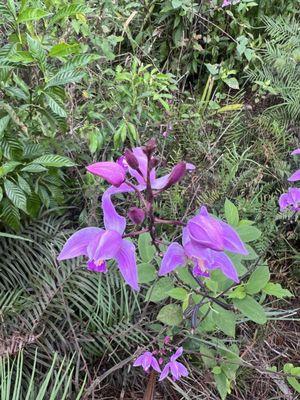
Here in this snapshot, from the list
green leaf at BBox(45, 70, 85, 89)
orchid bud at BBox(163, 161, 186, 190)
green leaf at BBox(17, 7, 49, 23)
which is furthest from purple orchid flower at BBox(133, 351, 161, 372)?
green leaf at BBox(17, 7, 49, 23)

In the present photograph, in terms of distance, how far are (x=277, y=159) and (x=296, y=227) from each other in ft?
1.07

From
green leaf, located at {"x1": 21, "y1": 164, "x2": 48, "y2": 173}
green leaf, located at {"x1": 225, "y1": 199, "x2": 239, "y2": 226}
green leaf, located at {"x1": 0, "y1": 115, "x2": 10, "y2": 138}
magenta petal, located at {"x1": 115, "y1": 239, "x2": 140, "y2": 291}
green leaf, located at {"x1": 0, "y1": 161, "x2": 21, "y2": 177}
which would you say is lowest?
green leaf, located at {"x1": 21, "y1": 164, "x2": 48, "y2": 173}

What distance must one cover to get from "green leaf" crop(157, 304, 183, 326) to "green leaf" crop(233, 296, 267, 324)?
0.55 ft

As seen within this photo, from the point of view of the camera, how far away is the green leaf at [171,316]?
1336 mm

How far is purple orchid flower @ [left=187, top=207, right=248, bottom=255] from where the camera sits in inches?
33.1

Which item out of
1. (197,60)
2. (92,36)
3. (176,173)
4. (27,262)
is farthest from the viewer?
(197,60)

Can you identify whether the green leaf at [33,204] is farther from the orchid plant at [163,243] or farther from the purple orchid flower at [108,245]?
the purple orchid flower at [108,245]

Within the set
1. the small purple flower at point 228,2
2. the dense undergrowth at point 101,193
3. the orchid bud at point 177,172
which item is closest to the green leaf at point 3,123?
the dense undergrowth at point 101,193

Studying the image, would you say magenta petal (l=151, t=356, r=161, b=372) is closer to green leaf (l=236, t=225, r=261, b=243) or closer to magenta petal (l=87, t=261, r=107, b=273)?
green leaf (l=236, t=225, r=261, b=243)

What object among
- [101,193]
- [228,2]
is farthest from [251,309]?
[228,2]

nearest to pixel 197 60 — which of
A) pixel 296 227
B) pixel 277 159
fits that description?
pixel 277 159

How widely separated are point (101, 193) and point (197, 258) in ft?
3.67

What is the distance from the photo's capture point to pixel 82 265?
175 centimetres

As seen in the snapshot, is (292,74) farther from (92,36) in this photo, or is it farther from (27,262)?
(27,262)
